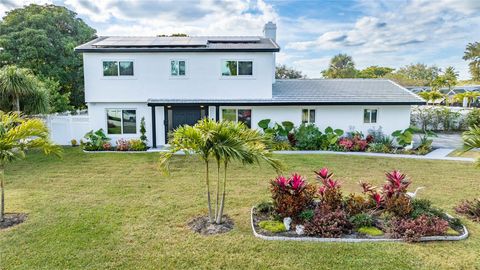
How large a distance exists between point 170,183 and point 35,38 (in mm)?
17066

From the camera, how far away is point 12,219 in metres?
7.05

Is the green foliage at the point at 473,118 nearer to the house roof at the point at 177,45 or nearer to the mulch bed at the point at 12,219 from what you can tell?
the house roof at the point at 177,45

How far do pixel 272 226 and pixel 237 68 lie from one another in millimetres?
11182

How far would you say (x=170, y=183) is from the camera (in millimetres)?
10227

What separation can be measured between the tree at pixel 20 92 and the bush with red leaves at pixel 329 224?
14.6m

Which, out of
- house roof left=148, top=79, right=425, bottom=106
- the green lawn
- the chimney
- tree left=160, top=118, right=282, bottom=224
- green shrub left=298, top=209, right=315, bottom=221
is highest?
the chimney

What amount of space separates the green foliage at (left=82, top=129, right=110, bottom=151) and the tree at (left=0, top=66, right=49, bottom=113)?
2.67m

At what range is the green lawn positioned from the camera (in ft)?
17.4

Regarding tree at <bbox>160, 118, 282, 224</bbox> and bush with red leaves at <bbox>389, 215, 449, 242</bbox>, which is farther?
tree at <bbox>160, 118, 282, 224</bbox>

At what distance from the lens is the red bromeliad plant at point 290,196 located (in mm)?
6676

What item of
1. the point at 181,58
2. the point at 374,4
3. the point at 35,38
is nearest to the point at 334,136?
the point at 374,4

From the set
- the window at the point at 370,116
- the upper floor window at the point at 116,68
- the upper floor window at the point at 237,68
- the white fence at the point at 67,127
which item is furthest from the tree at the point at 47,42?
the window at the point at 370,116

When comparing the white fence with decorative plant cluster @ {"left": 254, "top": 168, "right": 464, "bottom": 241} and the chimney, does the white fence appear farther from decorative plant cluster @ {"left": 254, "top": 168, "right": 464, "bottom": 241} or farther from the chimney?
decorative plant cluster @ {"left": 254, "top": 168, "right": 464, "bottom": 241}

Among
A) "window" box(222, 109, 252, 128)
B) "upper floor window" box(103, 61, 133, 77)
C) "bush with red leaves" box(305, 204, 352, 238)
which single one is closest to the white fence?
"upper floor window" box(103, 61, 133, 77)
